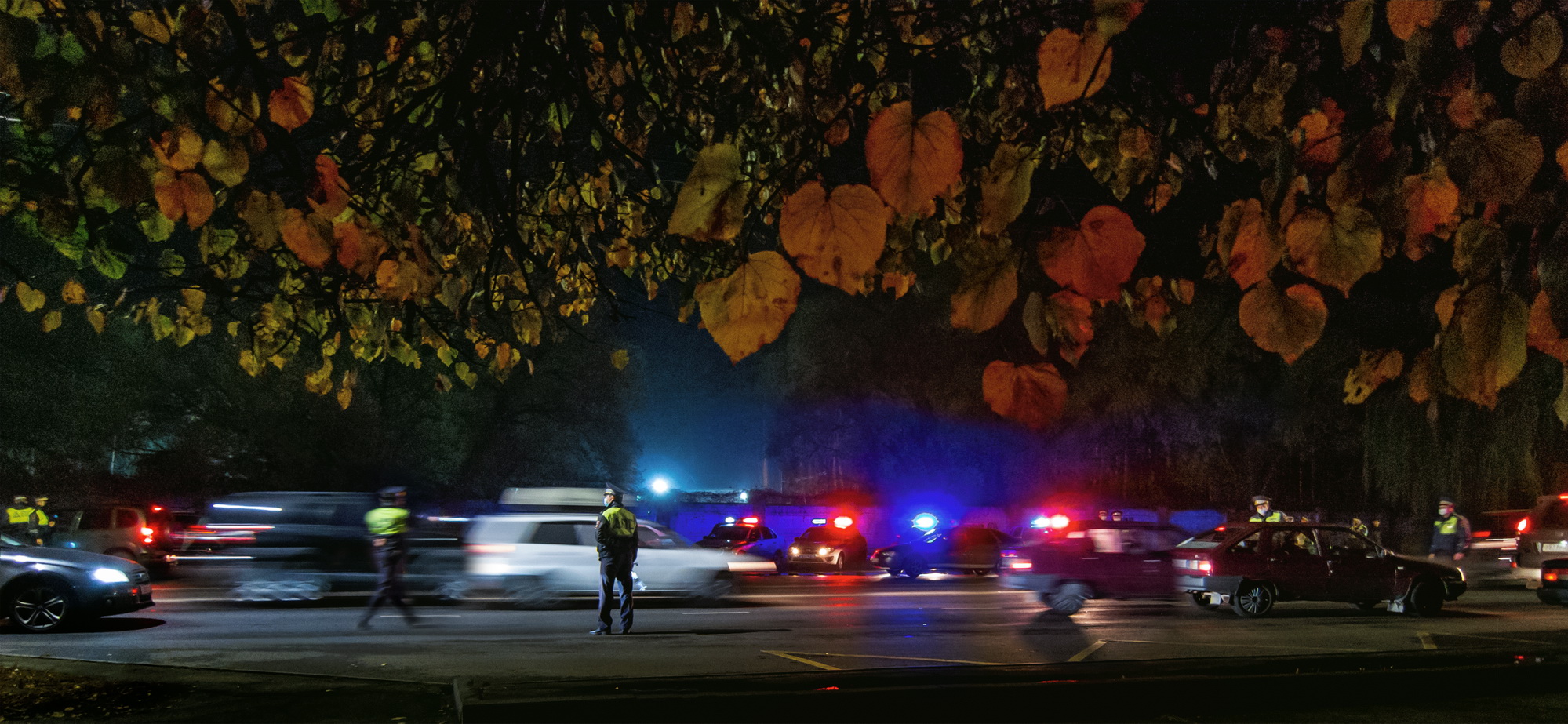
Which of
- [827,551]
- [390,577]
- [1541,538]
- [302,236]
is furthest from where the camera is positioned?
[827,551]

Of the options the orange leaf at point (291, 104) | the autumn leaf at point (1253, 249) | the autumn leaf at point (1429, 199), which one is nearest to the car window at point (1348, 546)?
the autumn leaf at point (1429, 199)

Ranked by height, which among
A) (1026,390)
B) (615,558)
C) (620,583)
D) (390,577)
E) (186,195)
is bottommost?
(620,583)

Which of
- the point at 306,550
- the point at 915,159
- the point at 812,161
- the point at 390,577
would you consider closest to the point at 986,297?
the point at 915,159

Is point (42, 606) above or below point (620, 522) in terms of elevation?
below

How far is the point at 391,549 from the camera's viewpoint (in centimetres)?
1459

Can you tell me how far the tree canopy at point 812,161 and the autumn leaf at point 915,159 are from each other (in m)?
0.01

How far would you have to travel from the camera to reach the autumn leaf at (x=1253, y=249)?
416cm

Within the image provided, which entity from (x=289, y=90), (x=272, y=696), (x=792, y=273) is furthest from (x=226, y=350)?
(x=792, y=273)

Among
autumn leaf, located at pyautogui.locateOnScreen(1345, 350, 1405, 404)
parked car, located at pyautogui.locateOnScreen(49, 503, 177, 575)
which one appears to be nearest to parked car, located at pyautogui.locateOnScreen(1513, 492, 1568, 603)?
autumn leaf, located at pyautogui.locateOnScreen(1345, 350, 1405, 404)

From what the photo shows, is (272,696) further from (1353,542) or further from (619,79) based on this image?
(1353,542)

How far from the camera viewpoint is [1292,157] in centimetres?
393

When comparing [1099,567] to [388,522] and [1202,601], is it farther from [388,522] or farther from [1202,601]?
[388,522]

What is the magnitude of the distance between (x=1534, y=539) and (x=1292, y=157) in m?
19.1

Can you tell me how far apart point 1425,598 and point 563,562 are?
1197 cm
